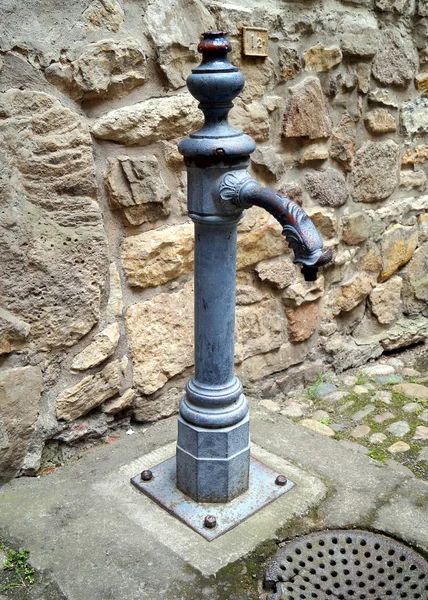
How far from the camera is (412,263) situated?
2.81 metres

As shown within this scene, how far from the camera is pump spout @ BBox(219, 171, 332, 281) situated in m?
1.16

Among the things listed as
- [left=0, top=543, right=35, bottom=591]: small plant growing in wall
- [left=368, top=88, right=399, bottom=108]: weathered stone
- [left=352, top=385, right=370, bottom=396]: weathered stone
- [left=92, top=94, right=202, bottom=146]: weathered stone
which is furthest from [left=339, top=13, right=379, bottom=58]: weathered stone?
[left=0, top=543, right=35, bottom=591]: small plant growing in wall

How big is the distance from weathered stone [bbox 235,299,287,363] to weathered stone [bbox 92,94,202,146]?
0.68m

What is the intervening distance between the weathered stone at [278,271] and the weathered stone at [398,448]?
680mm

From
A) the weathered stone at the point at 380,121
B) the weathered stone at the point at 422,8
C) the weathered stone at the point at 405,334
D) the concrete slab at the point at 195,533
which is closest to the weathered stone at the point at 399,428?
the weathered stone at the point at 405,334

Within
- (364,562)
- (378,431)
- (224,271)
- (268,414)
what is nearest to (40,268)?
(224,271)

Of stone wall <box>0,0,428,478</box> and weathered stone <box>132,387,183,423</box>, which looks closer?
stone wall <box>0,0,428,478</box>

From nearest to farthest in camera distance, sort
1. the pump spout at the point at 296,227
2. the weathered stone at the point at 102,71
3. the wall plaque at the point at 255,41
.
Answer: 1. the pump spout at the point at 296,227
2. the weathered stone at the point at 102,71
3. the wall plaque at the point at 255,41

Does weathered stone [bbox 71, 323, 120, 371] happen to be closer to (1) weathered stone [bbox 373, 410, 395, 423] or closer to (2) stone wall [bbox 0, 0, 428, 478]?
(2) stone wall [bbox 0, 0, 428, 478]

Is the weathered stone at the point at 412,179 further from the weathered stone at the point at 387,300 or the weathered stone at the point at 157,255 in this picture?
the weathered stone at the point at 157,255

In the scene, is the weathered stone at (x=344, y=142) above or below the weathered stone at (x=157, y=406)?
above

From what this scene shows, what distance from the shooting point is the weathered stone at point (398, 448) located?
2104 millimetres

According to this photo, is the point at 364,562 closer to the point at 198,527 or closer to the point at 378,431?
the point at 198,527

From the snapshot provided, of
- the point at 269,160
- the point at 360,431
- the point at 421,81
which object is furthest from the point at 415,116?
the point at 360,431
